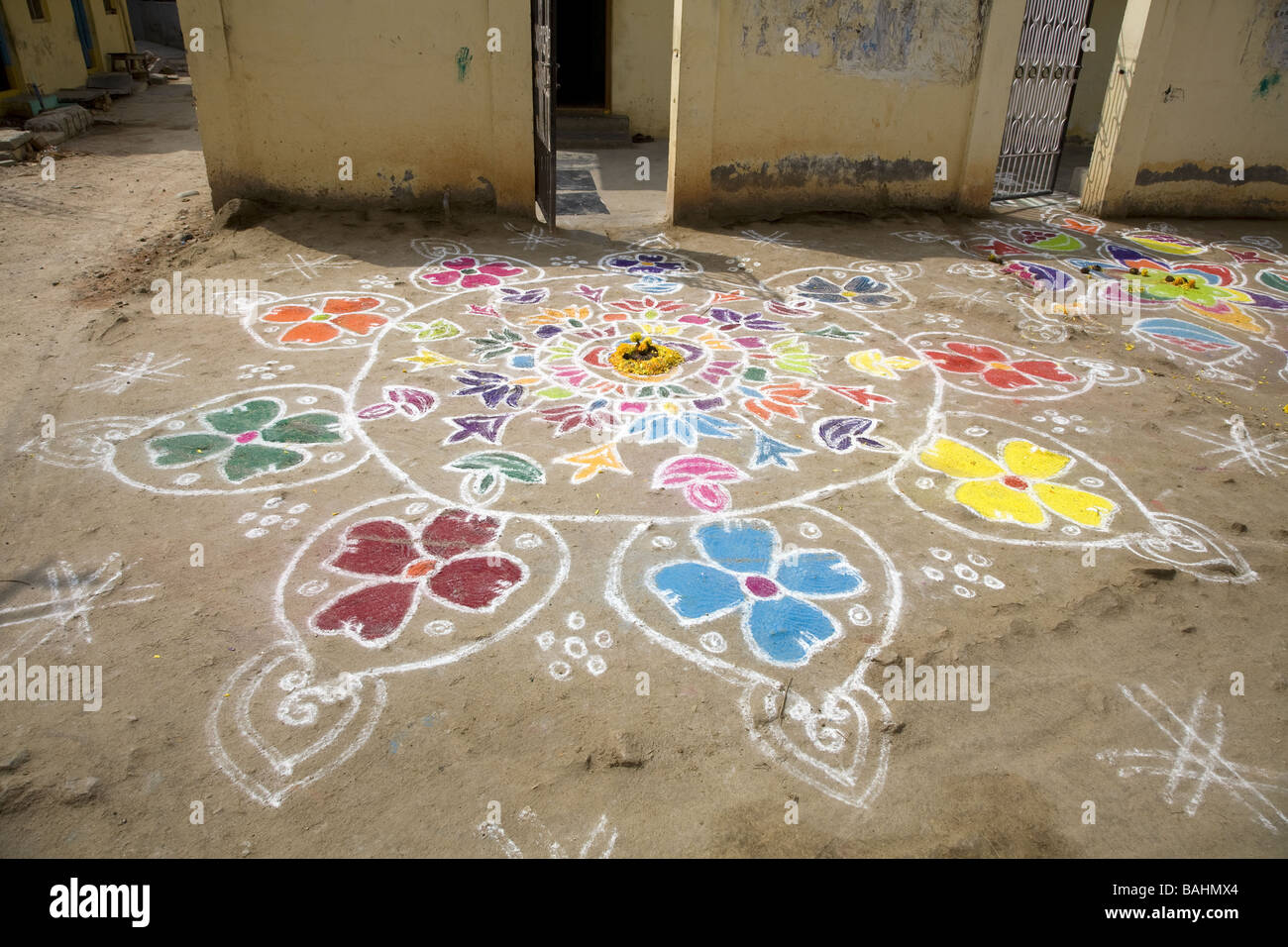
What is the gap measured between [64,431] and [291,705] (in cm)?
244

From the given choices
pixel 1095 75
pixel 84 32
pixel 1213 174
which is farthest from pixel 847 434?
pixel 84 32

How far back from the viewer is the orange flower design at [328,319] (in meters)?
5.06

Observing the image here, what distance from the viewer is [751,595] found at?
3.08 m

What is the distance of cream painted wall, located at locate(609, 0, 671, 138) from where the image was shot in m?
11.0

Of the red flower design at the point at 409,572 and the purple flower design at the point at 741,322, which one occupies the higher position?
the purple flower design at the point at 741,322

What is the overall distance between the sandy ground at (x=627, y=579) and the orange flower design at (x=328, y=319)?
4 cm

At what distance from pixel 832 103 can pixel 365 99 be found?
175 inches

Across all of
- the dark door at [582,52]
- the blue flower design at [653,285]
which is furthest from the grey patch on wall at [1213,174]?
the dark door at [582,52]

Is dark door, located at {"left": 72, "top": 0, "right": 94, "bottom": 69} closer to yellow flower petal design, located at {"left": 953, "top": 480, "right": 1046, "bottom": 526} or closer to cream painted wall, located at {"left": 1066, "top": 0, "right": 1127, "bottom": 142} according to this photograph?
cream painted wall, located at {"left": 1066, "top": 0, "right": 1127, "bottom": 142}

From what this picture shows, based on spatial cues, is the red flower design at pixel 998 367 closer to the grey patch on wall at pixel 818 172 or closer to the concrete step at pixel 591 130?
the grey patch on wall at pixel 818 172

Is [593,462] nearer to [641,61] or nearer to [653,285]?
[653,285]

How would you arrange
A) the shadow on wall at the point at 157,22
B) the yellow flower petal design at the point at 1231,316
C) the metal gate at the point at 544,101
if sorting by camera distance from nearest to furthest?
the yellow flower petal design at the point at 1231,316, the metal gate at the point at 544,101, the shadow on wall at the point at 157,22

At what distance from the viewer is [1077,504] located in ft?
12.2

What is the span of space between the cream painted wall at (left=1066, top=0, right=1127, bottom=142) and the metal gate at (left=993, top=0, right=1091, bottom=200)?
360 centimetres
